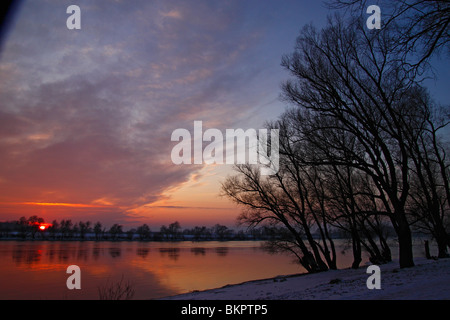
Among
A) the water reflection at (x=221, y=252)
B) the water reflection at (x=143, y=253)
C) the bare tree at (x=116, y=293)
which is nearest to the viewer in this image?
the bare tree at (x=116, y=293)

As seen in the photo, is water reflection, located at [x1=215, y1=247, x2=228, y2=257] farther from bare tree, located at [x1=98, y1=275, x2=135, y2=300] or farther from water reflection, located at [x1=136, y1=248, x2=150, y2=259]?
bare tree, located at [x1=98, y1=275, x2=135, y2=300]

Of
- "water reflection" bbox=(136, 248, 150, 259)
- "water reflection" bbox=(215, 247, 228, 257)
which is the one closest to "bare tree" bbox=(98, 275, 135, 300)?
"water reflection" bbox=(136, 248, 150, 259)

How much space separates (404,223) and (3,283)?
2836cm

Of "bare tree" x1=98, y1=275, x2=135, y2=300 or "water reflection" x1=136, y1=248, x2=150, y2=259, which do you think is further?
"water reflection" x1=136, y1=248, x2=150, y2=259

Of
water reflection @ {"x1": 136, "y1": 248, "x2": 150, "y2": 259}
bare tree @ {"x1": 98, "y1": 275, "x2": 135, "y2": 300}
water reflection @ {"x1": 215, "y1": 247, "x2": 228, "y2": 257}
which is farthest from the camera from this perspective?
water reflection @ {"x1": 215, "y1": 247, "x2": 228, "y2": 257}

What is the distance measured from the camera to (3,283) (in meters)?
23.0

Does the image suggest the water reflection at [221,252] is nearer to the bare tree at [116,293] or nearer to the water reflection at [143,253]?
the water reflection at [143,253]

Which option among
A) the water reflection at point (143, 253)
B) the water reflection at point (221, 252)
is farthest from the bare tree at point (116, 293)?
the water reflection at point (221, 252)

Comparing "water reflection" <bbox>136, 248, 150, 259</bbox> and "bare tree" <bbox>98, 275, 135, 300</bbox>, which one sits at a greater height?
"bare tree" <bbox>98, 275, 135, 300</bbox>

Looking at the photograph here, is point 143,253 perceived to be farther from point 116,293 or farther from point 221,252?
point 116,293

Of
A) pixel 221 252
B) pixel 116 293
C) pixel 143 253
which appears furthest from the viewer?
pixel 221 252

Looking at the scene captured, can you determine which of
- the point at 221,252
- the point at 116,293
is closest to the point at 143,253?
the point at 221,252
